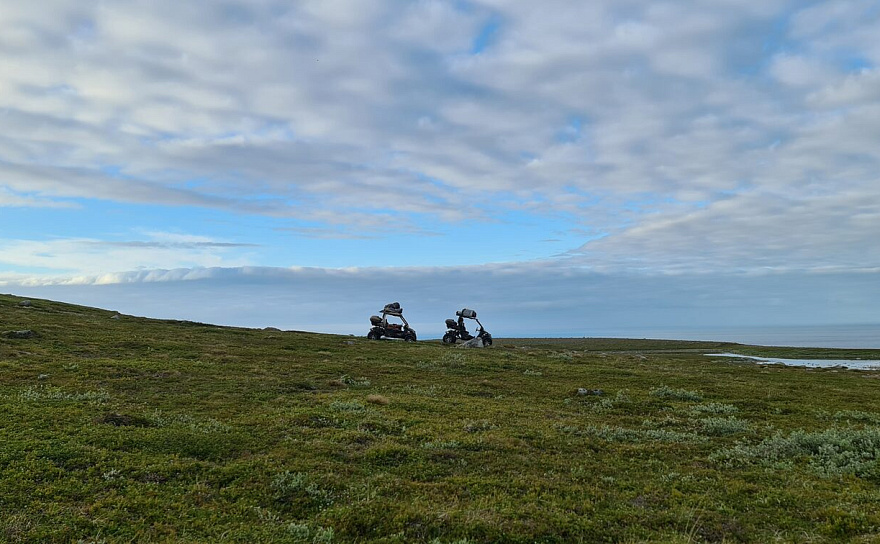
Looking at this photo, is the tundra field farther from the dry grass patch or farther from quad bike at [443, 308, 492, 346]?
quad bike at [443, 308, 492, 346]

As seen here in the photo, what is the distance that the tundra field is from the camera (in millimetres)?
9539

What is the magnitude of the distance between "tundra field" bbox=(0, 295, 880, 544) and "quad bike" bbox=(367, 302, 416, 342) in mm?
33338

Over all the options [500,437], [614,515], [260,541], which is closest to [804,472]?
[614,515]

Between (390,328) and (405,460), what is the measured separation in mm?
48822

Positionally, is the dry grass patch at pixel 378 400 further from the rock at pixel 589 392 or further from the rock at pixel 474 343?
the rock at pixel 474 343

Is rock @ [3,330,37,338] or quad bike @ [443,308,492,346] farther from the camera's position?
quad bike @ [443,308,492,346]

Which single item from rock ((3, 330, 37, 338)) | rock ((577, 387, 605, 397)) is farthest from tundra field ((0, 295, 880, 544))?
rock ((3, 330, 37, 338))

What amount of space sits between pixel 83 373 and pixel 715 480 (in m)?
27.0

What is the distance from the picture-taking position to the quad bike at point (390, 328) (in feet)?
203

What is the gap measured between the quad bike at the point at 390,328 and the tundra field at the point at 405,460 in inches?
1313

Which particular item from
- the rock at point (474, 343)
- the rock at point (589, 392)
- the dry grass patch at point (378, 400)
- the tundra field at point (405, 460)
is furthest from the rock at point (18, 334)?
the rock at point (474, 343)

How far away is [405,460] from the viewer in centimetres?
1398

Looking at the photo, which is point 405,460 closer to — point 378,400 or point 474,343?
point 378,400

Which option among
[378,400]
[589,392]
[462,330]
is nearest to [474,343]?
[462,330]
